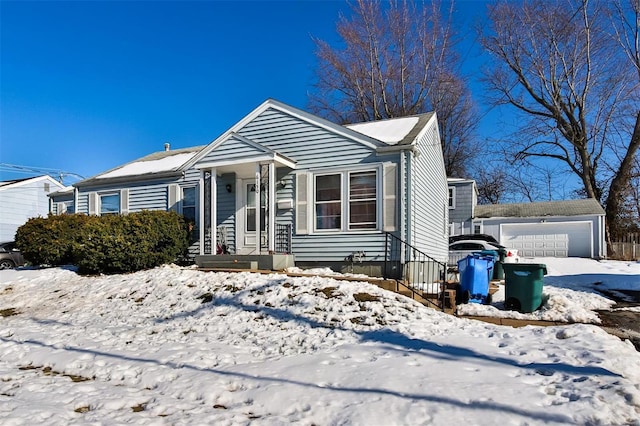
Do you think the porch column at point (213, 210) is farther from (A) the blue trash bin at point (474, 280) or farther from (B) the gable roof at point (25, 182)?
(B) the gable roof at point (25, 182)

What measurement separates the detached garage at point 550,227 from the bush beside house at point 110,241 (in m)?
19.2

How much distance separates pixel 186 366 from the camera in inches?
193

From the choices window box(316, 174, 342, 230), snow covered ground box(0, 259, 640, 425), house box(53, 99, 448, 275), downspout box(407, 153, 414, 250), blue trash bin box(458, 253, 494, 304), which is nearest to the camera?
snow covered ground box(0, 259, 640, 425)

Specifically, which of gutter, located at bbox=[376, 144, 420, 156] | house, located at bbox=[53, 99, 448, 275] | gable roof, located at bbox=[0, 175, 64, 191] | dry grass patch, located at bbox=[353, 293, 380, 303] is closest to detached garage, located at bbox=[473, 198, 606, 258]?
house, located at bbox=[53, 99, 448, 275]

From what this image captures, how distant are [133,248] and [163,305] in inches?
Answer: 134

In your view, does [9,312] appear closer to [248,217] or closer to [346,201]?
[248,217]

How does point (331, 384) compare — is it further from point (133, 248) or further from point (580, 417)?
point (133, 248)

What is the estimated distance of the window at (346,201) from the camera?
34.6 ft

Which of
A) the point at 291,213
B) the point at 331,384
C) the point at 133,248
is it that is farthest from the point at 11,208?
the point at 331,384

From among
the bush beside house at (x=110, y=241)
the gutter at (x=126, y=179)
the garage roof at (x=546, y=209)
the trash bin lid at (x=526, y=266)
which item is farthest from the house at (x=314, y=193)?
the garage roof at (x=546, y=209)

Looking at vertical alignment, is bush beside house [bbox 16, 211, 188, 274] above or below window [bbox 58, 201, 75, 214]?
below

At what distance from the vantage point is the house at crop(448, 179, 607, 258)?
22.7m

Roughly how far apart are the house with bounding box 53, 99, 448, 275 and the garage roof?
1381 cm

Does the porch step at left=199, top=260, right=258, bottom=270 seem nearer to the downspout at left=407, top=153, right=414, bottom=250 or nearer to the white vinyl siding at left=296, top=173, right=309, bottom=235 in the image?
the white vinyl siding at left=296, top=173, right=309, bottom=235
